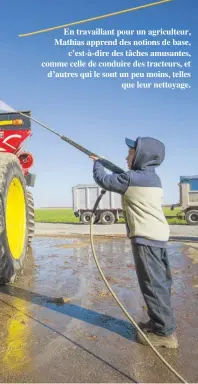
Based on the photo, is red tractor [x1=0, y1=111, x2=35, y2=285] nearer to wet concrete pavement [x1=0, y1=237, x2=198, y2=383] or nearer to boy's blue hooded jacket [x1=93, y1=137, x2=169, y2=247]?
wet concrete pavement [x1=0, y1=237, x2=198, y2=383]

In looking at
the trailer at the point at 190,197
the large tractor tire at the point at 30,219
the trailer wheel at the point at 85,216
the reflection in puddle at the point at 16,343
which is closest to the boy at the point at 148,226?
the reflection in puddle at the point at 16,343

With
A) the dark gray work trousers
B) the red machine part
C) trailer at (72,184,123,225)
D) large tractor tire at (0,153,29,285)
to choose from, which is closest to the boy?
the dark gray work trousers

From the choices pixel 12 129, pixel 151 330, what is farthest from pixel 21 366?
pixel 12 129

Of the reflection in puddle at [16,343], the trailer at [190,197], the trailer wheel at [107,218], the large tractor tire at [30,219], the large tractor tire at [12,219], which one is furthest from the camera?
the trailer wheel at [107,218]

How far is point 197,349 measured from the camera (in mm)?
2863

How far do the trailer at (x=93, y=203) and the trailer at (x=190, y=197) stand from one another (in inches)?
155

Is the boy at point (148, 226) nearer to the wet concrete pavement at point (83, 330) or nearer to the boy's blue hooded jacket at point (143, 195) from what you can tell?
the boy's blue hooded jacket at point (143, 195)

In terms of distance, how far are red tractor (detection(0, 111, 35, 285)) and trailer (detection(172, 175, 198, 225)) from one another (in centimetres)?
1487

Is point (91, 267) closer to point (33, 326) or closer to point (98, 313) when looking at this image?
point (98, 313)

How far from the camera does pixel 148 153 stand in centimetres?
319

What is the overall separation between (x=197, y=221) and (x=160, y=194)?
18.0 meters

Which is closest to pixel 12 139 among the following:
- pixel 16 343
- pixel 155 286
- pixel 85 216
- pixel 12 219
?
pixel 12 219

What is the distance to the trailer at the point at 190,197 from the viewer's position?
66.8 feet

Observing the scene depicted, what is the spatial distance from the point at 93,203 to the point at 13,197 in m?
17.8
